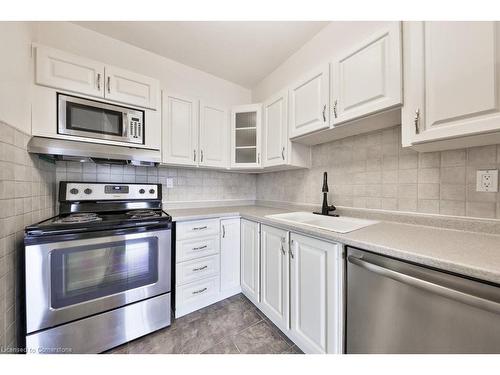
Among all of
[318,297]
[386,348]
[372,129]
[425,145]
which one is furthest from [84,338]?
[372,129]

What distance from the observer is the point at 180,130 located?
6.18 feet

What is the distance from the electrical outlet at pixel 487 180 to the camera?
3.13 feet

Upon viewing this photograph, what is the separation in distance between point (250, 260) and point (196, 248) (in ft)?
1.70

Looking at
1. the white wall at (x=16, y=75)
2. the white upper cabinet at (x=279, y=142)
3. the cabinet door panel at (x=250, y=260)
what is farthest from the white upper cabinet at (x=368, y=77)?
the white wall at (x=16, y=75)

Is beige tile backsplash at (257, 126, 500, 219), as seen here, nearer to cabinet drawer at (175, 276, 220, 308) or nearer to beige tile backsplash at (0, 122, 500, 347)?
beige tile backsplash at (0, 122, 500, 347)

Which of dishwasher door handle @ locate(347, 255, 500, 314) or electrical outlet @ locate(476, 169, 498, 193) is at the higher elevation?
electrical outlet @ locate(476, 169, 498, 193)

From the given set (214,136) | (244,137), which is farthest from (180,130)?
(244,137)

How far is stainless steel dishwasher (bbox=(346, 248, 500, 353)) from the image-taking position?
0.62 m

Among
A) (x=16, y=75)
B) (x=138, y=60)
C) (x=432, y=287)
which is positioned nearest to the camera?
(x=432, y=287)

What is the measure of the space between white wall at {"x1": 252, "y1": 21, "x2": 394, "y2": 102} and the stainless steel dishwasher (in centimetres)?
146

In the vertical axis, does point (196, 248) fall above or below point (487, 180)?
below

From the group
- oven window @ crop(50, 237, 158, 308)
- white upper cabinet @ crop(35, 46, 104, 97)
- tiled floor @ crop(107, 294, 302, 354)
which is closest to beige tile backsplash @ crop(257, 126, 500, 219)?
tiled floor @ crop(107, 294, 302, 354)

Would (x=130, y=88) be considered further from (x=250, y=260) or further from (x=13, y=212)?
(x=250, y=260)

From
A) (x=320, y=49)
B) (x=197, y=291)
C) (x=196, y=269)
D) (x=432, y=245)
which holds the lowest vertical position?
(x=197, y=291)
